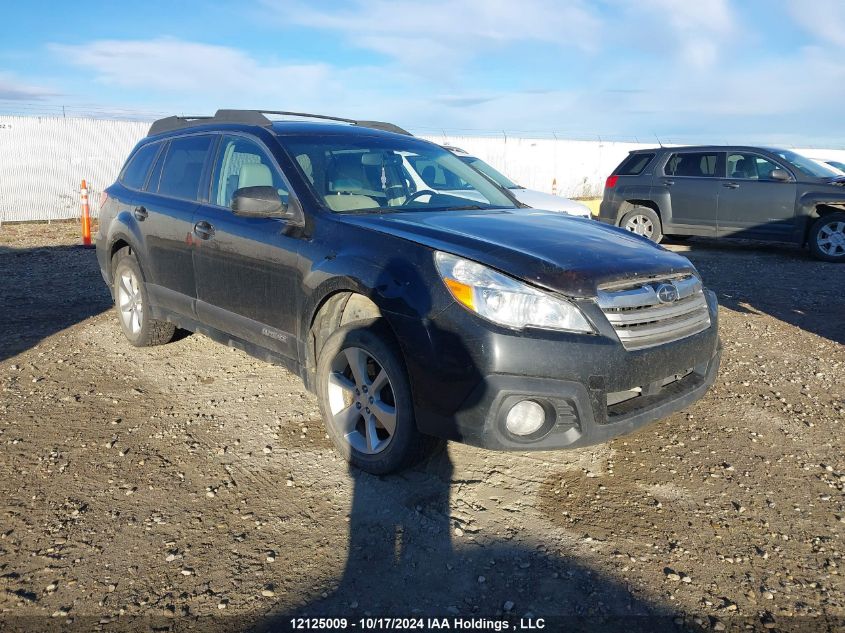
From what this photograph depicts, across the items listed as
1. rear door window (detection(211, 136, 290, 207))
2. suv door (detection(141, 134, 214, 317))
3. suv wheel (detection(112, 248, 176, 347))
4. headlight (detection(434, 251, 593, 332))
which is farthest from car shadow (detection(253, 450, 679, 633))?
suv wheel (detection(112, 248, 176, 347))

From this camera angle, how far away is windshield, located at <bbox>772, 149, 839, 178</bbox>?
10.8 metres

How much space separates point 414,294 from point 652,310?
1.11 meters

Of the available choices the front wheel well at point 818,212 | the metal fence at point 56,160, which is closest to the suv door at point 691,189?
the front wheel well at point 818,212

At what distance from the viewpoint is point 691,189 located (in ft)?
38.2

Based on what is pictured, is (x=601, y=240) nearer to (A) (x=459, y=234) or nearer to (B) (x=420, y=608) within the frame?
(A) (x=459, y=234)

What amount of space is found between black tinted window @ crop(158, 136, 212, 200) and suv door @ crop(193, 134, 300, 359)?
236 mm

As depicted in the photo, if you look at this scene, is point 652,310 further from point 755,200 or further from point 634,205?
point 634,205

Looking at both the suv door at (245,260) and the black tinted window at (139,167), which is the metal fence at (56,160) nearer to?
the black tinted window at (139,167)

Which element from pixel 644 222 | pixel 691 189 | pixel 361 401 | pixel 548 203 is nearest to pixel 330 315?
pixel 361 401

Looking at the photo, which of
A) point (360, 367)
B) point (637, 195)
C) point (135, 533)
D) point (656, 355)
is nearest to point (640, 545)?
point (656, 355)

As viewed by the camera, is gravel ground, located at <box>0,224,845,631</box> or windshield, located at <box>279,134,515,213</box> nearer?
gravel ground, located at <box>0,224,845,631</box>

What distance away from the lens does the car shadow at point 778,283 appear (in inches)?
275

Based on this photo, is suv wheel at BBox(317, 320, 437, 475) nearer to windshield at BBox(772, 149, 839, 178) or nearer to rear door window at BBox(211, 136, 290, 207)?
rear door window at BBox(211, 136, 290, 207)

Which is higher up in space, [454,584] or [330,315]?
[330,315]
